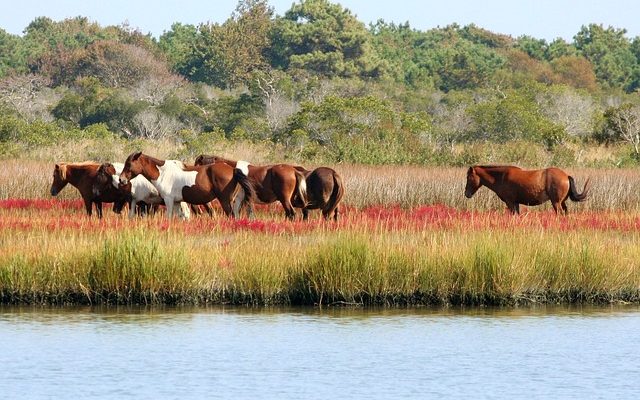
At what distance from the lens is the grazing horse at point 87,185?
21.4 metres

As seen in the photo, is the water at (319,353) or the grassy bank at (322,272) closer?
the water at (319,353)

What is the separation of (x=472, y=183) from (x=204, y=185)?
15.2ft

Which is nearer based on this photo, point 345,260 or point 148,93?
point 345,260

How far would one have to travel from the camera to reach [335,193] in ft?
68.6

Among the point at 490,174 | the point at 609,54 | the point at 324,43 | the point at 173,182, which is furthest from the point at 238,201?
the point at 609,54

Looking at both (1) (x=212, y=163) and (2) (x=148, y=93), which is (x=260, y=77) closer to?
(2) (x=148, y=93)

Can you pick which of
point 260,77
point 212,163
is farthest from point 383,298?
point 260,77

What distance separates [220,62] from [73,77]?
25.3ft

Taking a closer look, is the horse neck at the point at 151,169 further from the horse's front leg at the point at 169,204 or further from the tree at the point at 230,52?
the tree at the point at 230,52

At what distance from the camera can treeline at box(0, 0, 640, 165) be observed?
3700cm

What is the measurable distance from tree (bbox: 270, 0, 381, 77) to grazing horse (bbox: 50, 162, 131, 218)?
44.9 metres

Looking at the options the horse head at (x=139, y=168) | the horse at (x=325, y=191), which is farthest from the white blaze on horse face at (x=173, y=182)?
the horse at (x=325, y=191)

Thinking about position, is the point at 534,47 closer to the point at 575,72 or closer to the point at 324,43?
the point at 575,72

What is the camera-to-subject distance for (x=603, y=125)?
40656 millimetres
